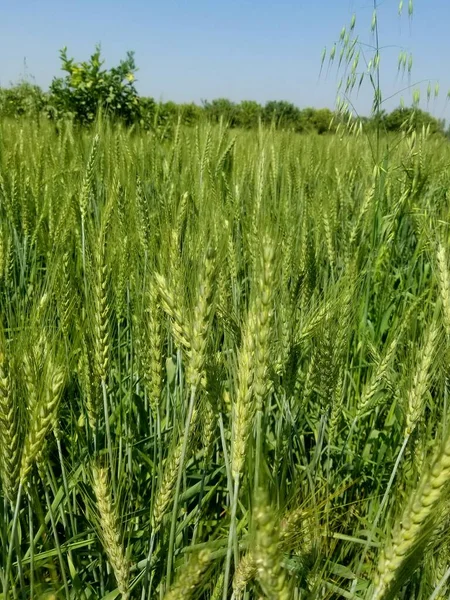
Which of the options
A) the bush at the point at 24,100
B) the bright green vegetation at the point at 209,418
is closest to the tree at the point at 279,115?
Result: the bright green vegetation at the point at 209,418

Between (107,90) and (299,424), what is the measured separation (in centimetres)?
488

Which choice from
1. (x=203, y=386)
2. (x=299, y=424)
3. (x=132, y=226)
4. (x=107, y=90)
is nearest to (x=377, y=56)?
(x=132, y=226)

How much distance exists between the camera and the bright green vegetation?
2.64 ft

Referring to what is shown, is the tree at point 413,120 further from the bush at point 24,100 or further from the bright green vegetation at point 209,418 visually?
the bush at point 24,100

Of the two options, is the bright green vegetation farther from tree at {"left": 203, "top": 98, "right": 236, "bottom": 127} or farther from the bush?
the bush

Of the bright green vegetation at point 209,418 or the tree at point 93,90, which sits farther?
the tree at point 93,90

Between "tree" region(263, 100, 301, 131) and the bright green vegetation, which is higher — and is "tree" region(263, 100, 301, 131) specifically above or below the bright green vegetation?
above

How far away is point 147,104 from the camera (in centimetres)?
633

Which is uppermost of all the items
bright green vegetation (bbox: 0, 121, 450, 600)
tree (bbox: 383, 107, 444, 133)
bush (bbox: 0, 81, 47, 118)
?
bush (bbox: 0, 81, 47, 118)

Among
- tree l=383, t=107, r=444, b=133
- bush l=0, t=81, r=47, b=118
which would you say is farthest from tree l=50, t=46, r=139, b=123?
tree l=383, t=107, r=444, b=133

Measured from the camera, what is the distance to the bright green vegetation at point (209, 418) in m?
0.80

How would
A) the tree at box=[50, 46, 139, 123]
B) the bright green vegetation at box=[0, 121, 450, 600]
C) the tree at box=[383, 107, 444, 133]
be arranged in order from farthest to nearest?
the tree at box=[50, 46, 139, 123] → the tree at box=[383, 107, 444, 133] → the bright green vegetation at box=[0, 121, 450, 600]

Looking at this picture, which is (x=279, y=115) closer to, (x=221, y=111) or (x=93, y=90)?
(x=93, y=90)

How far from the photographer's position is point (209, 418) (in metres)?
1.12
